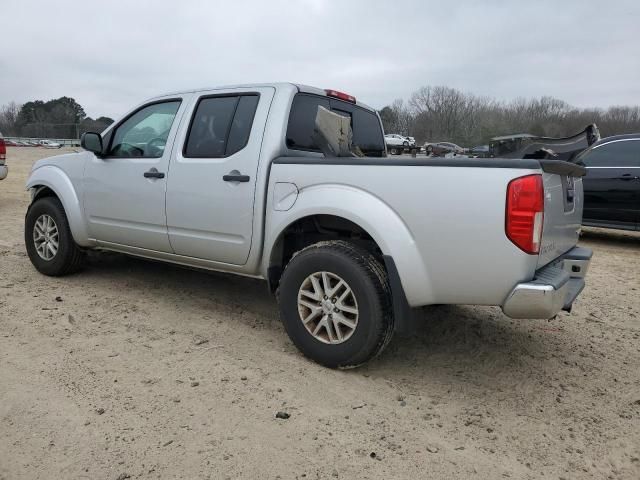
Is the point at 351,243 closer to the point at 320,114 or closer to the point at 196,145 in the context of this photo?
the point at 320,114

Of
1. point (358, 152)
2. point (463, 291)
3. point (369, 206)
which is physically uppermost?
point (358, 152)

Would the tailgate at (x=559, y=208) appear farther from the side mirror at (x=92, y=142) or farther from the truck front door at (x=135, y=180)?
the side mirror at (x=92, y=142)

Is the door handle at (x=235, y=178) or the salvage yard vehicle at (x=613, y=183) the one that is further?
the salvage yard vehicle at (x=613, y=183)

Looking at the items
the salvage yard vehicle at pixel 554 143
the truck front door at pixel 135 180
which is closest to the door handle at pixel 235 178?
the truck front door at pixel 135 180

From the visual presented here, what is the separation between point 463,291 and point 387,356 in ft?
3.15

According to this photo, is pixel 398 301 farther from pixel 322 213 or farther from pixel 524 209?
pixel 524 209

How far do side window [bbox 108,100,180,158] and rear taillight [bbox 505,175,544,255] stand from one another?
9.48 feet

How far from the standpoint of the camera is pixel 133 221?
452 centimetres

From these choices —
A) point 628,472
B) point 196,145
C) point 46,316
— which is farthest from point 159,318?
point 628,472

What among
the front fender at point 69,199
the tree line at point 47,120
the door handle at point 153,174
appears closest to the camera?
the door handle at point 153,174

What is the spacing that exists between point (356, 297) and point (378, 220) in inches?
19.2

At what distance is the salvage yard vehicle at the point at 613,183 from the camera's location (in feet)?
26.0

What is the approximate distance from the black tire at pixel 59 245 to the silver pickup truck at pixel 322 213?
47mm

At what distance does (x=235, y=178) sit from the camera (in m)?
3.77
